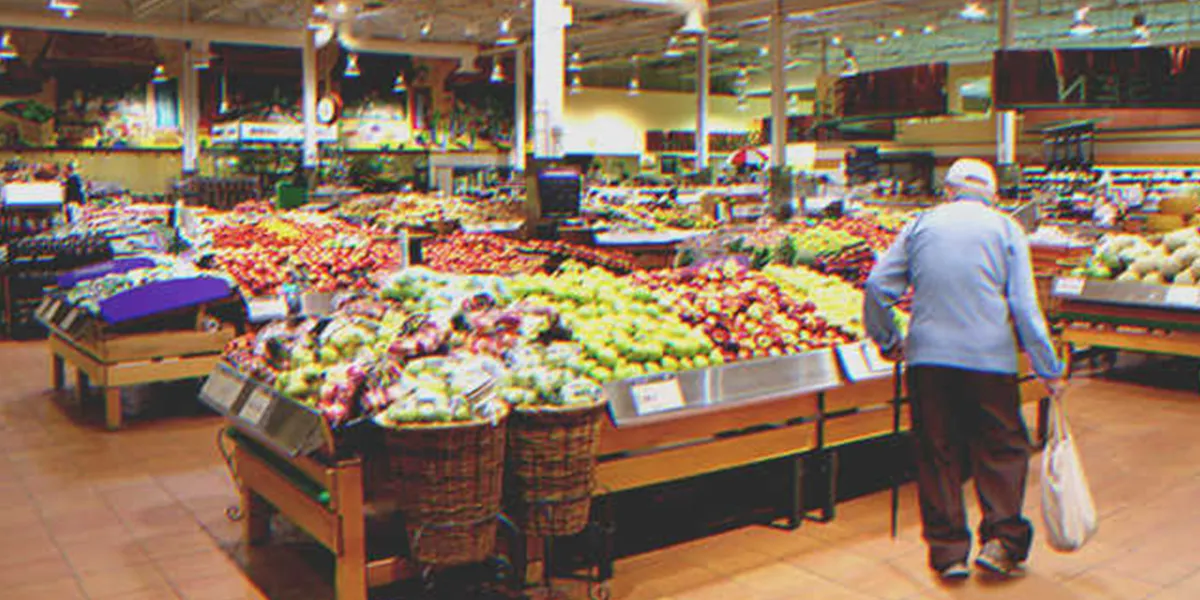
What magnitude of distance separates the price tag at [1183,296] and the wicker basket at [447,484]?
5634 mm

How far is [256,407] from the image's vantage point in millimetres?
3885

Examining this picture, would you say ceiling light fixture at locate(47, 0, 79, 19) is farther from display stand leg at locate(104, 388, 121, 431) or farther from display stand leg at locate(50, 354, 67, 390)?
display stand leg at locate(104, 388, 121, 431)

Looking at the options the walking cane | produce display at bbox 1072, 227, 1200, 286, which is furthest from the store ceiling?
the walking cane

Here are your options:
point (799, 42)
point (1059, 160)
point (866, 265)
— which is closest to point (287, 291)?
point (866, 265)

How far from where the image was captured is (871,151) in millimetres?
17750

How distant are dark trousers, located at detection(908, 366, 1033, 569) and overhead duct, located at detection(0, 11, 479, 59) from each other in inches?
782

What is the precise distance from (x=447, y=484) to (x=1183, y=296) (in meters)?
5.85

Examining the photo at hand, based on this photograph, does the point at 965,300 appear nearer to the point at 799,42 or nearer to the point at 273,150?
the point at 273,150

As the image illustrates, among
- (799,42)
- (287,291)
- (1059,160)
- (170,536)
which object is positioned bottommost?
(170,536)

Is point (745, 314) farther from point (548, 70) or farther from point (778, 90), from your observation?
point (778, 90)

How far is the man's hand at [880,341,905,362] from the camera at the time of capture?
3.89m

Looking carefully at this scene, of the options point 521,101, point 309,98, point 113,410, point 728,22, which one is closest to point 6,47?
point 309,98

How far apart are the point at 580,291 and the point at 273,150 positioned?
20.6m

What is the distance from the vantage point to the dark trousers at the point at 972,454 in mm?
3732
